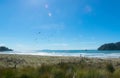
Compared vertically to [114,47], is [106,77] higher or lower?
lower

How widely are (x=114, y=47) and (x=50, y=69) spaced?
13069cm

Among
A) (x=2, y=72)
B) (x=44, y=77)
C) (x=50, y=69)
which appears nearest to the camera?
(x=44, y=77)

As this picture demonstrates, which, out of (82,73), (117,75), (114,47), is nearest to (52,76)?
(82,73)

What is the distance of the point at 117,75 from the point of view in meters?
8.24

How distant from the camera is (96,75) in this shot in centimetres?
801

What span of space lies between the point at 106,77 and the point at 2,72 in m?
3.59

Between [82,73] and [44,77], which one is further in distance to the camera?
[82,73]

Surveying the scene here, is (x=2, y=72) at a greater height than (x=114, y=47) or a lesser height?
lesser

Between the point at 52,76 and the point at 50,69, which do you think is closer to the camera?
the point at 52,76

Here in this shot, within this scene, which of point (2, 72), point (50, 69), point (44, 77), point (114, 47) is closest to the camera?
point (44, 77)

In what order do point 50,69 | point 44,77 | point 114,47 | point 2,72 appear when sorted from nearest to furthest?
point 44,77, point 2,72, point 50,69, point 114,47

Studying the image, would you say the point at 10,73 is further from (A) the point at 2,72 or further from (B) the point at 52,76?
(B) the point at 52,76

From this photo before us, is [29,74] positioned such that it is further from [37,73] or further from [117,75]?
[117,75]

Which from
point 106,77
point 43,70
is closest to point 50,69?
point 43,70
